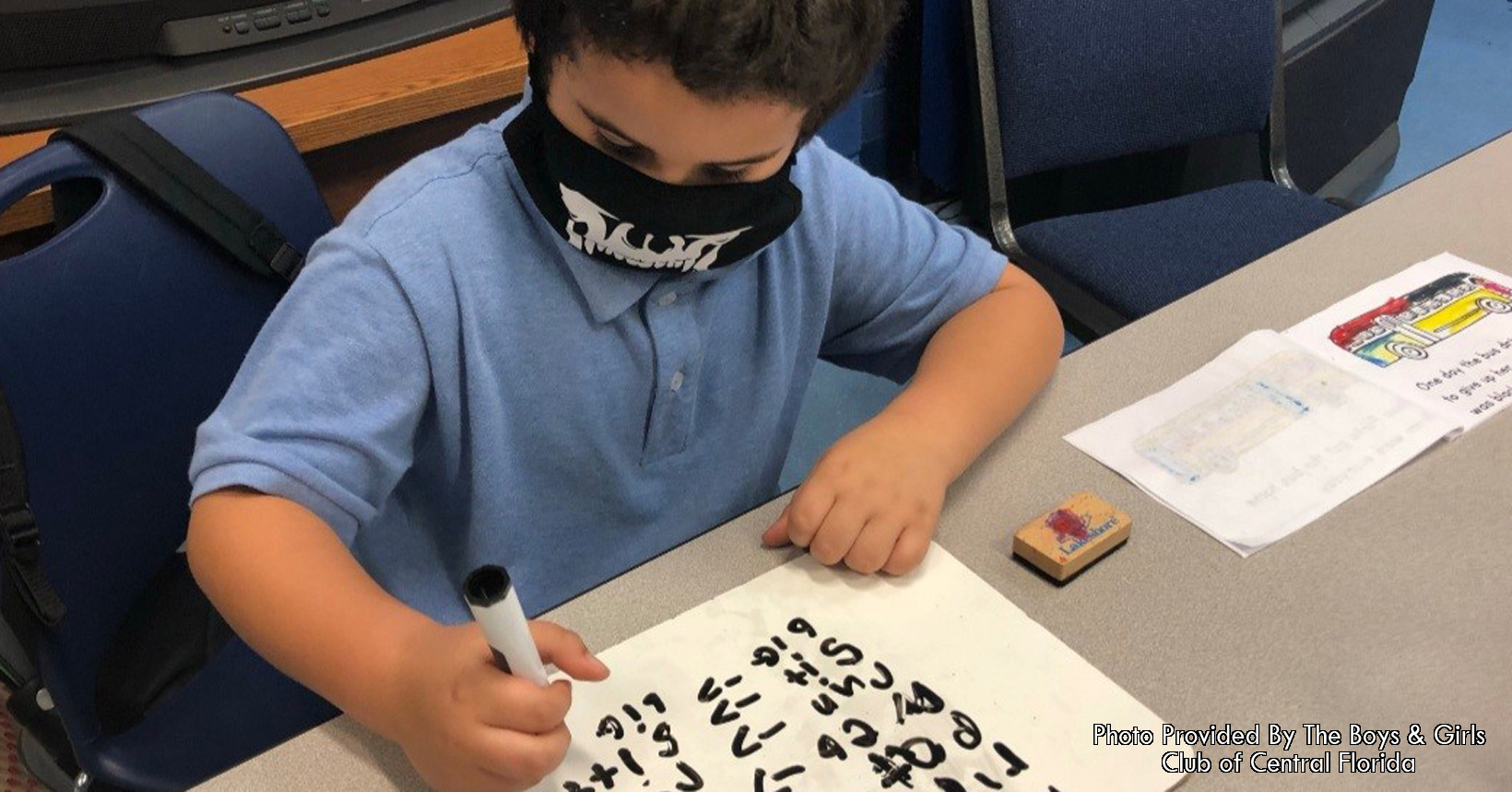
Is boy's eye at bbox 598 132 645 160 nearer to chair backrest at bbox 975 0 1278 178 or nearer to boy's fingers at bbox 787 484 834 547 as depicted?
boy's fingers at bbox 787 484 834 547

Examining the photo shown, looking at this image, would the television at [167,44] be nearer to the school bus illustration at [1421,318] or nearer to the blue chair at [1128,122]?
the blue chair at [1128,122]

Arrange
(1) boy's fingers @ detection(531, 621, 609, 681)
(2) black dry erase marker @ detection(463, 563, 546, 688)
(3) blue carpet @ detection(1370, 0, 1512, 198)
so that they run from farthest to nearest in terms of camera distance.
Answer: (3) blue carpet @ detection(1370, 0, 1512, 198) → (1) boy's fingers @ detection(531, 621, 609, 681) → (2) black dry erase marker @ detection(463, 563, 546, 688)

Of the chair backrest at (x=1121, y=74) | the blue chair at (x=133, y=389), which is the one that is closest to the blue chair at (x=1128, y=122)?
the chair backrest at (x=1121, y=74)

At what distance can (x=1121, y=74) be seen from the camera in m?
1.47

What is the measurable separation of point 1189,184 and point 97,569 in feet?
6.28

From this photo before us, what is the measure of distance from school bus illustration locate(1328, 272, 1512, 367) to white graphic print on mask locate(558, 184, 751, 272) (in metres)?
0.51

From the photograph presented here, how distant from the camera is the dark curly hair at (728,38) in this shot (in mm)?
533

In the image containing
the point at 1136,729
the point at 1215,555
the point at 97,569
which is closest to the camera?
the point at 1136,729

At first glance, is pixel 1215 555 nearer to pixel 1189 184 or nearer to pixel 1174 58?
pixel 1174 58

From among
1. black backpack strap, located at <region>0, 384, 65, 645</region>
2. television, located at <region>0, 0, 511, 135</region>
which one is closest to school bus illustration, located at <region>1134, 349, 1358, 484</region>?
black backpack strap, located at <region>0, 384, 65, 645</region>

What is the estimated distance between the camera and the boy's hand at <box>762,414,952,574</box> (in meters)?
0.66

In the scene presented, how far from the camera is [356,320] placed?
633 mm

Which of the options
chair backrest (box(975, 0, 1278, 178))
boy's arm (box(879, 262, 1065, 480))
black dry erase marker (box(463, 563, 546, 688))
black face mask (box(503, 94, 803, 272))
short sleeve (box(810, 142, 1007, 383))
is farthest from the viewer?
chair backrest (box(975, 0, 1278, 178))

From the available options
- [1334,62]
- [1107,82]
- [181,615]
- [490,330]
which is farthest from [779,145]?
[1334,62]
